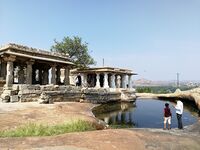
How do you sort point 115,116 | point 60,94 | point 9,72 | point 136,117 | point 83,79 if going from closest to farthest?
point 136,117 → point 115,116 → point 9,72 → point 60,94 → point 83,79

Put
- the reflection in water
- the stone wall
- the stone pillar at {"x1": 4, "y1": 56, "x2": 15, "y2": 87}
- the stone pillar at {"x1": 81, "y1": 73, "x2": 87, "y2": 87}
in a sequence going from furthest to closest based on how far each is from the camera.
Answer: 1. the stone pillar at {"x1": 81, "y1": 73, "x2": 87, "y2": 87}
2. the stone pillar at {"x1": 4, "y1": 56, "x2": 15, "y2": 87}
3. the stone wall
4. the reflection in water

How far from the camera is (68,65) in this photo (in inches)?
1291

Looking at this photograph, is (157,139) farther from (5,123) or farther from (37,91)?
(37,91)

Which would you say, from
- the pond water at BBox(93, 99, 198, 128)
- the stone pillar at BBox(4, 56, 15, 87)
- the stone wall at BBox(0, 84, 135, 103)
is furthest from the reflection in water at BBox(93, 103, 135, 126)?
the stone pillar at BBox(4, 56, 15, 87)

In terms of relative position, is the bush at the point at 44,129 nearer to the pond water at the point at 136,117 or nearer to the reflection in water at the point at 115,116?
the pond water at the point at 136,117

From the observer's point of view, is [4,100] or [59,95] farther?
[59,95]

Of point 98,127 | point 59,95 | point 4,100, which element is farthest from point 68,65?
point 98,127

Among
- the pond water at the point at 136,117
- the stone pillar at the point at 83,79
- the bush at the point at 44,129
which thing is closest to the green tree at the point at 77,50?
the stone pillar at the point at 83,79

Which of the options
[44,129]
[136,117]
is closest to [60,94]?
[136,117]

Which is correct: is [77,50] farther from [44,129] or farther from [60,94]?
[44,129]

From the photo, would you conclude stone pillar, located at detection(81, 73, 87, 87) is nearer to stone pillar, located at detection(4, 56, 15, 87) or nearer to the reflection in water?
the reflection in water

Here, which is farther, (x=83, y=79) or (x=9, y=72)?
(x=83, y=79)

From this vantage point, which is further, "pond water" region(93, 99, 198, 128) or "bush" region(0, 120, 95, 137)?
"pond water" region(93, 99, 198, 128)

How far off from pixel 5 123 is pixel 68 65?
22.9 meters
